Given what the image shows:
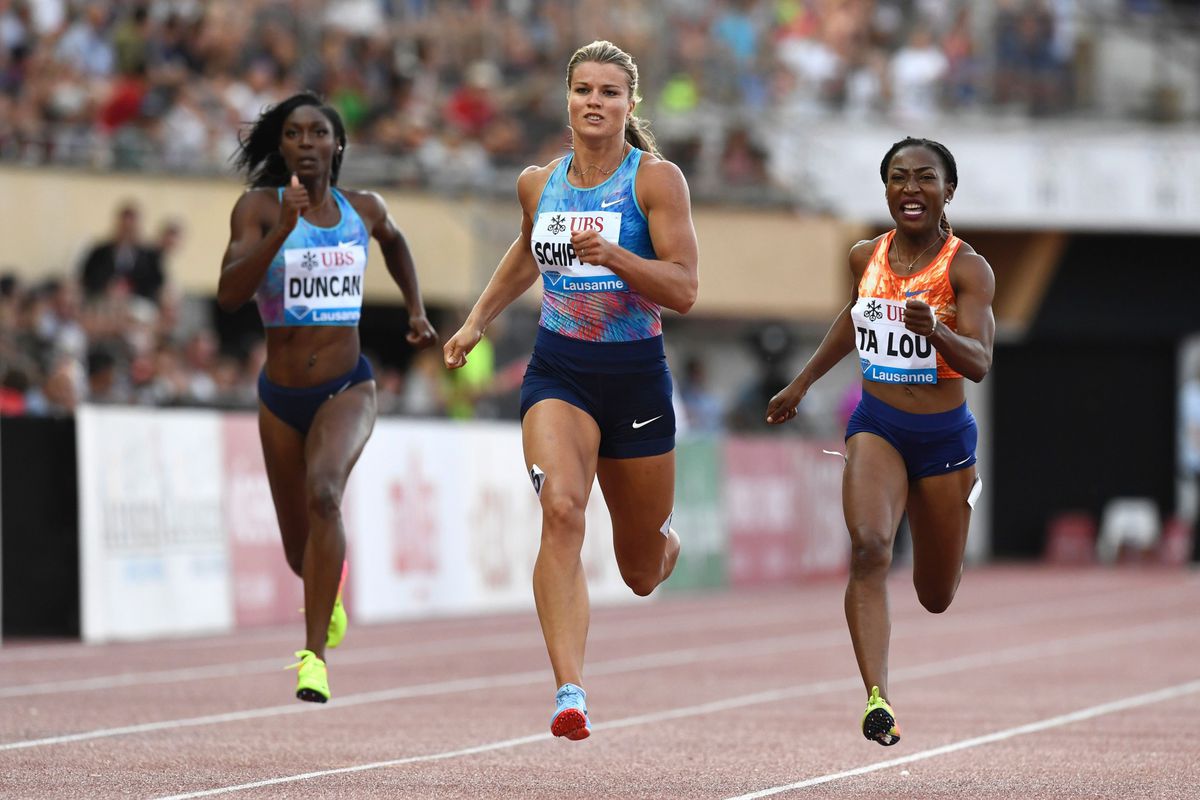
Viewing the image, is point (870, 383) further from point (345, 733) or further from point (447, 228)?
point (447, 228)

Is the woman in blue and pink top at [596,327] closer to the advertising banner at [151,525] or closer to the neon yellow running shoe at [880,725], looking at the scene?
the neon yellow running shoe at [880,725]

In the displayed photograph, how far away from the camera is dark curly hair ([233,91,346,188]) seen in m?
9.98

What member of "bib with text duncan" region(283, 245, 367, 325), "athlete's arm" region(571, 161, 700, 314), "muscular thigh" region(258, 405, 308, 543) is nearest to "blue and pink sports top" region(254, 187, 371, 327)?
"bib with text duncan" region(283, 245, 367, 325)

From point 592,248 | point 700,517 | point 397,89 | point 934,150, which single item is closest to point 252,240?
point 592,248

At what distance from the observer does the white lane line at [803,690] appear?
8.54 metres

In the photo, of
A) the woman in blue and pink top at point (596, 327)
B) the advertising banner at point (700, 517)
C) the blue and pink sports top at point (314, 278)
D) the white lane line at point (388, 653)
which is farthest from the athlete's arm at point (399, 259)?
the advertising banner at point (700, 517)

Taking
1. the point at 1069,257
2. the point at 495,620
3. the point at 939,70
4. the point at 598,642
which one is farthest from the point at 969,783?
the point at 1069,257

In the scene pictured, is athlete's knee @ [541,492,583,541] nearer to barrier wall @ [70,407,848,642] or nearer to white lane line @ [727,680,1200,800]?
white lane line @ [727,680,1200,800]

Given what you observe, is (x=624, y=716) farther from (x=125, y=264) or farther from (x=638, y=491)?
(x=125, y=264)

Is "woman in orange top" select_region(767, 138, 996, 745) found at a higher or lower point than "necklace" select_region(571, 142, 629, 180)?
lower

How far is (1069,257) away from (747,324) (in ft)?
16.7

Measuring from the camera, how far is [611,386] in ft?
27.3

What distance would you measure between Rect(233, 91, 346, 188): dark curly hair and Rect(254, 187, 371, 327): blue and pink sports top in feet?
0.77

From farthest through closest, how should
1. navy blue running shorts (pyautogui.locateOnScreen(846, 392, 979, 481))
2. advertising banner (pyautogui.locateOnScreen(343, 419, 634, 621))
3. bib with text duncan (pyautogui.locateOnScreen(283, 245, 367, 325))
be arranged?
advertising banner (pyautogui.locateOnScreen(343, 419, 634, 621)) < bib with text duncan (pyautogui.locateOnScreen(283, 245, 367, 325)) < navy blue running shorts (pyautogui.locateOnScreen(846, 392, 979, 481))
